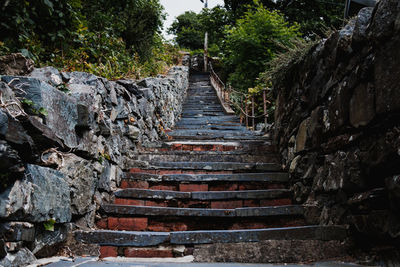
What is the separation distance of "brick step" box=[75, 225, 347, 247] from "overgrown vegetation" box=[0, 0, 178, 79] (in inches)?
91.0

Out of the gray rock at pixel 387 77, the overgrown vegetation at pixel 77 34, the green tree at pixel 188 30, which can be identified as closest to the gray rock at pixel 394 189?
the gray rock at pixel 387 77

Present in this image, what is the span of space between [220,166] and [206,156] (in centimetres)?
34

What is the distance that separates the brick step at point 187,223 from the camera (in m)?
2.38

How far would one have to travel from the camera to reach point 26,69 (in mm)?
2342

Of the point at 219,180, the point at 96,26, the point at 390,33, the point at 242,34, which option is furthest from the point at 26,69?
the point at 242,34

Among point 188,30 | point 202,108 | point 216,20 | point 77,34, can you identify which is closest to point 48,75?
point 77,34

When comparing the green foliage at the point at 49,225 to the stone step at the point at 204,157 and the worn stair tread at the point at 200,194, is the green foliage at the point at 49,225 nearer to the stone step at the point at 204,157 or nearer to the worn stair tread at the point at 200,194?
the worn stair tread at the point at 200,194

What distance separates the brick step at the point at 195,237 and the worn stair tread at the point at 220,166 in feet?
4.03

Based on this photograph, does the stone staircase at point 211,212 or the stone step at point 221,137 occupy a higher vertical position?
the stone step at point 221,137

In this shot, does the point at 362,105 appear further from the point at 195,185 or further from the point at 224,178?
the point at 195,185

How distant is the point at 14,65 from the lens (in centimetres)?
234

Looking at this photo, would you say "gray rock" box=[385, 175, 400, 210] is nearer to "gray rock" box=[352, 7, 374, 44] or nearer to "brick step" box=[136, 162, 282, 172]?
"gray rock" box=[352, 7, 374, 44]

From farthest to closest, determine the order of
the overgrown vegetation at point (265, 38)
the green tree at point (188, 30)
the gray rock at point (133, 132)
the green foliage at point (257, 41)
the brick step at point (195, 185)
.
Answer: the green tree at point (188, 30), the green foliage at point (257, 41), the overgrown vegetation at point (265, 38), the gray rock at point (133, 132), the brick step at point (195, 185)

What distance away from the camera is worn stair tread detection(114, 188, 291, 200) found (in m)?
2.71
